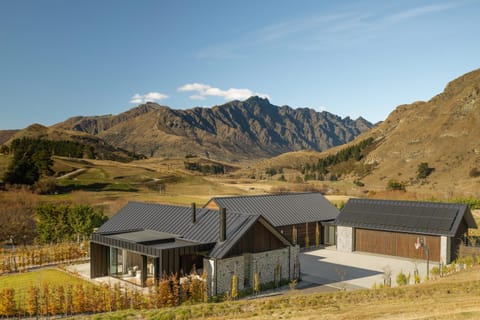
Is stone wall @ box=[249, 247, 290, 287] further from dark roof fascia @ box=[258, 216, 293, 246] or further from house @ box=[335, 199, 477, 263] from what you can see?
house @ box=[335, 199, 477, 263]

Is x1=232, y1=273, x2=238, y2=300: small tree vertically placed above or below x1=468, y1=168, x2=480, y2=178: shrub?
below

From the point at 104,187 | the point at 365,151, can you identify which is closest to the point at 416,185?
the point at 365,151

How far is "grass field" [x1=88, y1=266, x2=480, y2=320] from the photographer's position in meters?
14.3

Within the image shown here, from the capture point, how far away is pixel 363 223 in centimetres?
3412

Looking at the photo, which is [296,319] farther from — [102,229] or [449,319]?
[102,229]

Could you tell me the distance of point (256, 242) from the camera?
76.3ft

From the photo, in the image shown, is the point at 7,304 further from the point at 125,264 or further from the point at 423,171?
the point at 423,171

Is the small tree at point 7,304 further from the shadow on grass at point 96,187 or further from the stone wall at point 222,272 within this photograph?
the shadow on grass at point 96,187

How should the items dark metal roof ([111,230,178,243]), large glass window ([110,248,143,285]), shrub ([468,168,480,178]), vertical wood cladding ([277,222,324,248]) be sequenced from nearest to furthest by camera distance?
dark metal roof ([111,230,178,243]) → large glass window ([110,248,143,285]) → vertical wood cladding ([277,222,324,248]) → shrub ([468,168,480,178])

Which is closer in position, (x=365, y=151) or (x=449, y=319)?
(x=449, y=319)

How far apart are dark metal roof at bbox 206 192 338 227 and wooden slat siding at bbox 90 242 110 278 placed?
10035mm

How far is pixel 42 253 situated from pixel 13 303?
1179cm

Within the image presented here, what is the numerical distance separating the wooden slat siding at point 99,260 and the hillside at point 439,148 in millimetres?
71432

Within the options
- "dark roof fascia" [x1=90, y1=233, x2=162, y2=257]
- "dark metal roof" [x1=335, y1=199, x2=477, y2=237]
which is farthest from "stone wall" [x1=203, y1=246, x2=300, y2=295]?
"dark metal roof" [x1=335, y1=199, x2=477, y2=237]
